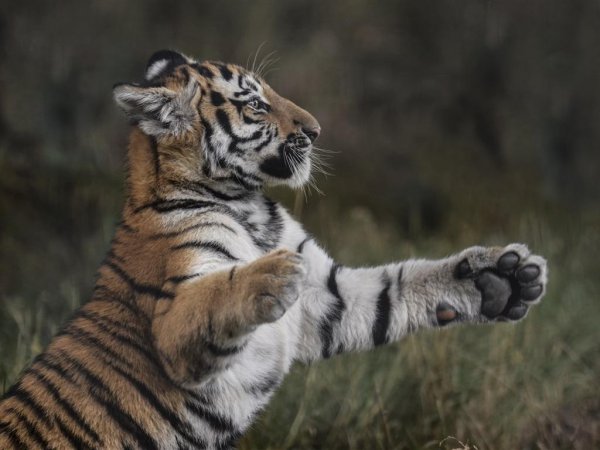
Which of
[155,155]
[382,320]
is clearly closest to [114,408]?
[155,155]

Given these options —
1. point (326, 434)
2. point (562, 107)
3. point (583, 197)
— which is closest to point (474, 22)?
point (562, 107)

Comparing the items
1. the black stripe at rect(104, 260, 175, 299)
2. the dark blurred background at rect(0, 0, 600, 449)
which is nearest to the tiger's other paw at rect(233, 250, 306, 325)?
the black stripe at rect(104, 260, 175, 299)

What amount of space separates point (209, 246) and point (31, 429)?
0.86 metres

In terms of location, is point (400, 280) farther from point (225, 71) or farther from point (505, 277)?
point (225, 71)


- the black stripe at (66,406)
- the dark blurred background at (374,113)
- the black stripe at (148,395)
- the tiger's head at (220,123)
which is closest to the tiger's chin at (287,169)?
the tiger's head at (220,123)

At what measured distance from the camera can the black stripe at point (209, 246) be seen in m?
3.15

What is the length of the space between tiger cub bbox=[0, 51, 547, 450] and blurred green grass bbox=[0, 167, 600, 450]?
76 centimetres

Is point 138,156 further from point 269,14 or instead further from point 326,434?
point 269,14

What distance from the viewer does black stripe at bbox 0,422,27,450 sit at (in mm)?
3104

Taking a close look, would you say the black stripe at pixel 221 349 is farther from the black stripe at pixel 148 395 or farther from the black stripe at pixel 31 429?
the black stripe at pixel 31 429

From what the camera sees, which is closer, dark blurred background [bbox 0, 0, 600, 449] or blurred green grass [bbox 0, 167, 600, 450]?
blurred green grass [bbox 0, 167, 600, 450]

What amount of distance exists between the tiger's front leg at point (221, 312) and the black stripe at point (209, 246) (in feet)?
0.64

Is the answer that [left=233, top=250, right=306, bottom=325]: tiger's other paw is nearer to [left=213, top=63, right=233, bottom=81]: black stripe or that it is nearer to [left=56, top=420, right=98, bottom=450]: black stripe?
[left=56, top=420, right=98, bottom=450]: black stripe

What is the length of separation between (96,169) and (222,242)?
3.20 meters
